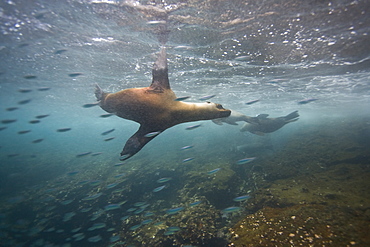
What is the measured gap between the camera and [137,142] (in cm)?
340

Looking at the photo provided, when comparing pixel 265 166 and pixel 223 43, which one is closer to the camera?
pixel 223 43

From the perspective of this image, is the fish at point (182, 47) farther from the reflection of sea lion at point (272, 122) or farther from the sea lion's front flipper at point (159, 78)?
the reflection of sea lion at point (272, 122)

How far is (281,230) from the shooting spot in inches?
156

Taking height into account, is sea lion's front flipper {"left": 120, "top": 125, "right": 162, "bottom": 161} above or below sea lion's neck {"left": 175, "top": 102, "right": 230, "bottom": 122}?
below

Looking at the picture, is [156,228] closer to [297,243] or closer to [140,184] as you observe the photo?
[297,243]

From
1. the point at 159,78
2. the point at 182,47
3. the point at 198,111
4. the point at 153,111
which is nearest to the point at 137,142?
the point at 153,111

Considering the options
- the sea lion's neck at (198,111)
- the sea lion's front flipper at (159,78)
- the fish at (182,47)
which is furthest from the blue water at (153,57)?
the sea lion's neck at (198,111)

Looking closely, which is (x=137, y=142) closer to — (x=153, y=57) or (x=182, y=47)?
(x=182, y=47)

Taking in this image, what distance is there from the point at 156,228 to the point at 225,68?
39.3ft

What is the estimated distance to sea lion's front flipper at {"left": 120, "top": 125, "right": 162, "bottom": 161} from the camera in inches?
131

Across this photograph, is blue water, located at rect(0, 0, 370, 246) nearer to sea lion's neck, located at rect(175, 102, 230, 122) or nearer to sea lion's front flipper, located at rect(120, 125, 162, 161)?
sea lion's front flipper, located at rect(120, 125, 162, 161)

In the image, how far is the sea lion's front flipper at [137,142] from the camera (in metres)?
3.33

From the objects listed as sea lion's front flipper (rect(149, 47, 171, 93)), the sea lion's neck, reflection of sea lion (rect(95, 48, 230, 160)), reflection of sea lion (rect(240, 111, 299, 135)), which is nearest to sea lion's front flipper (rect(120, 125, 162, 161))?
reflection of sea lion (rect(95, 48, 230, 160))

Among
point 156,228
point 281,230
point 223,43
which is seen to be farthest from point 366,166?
point 156,228
